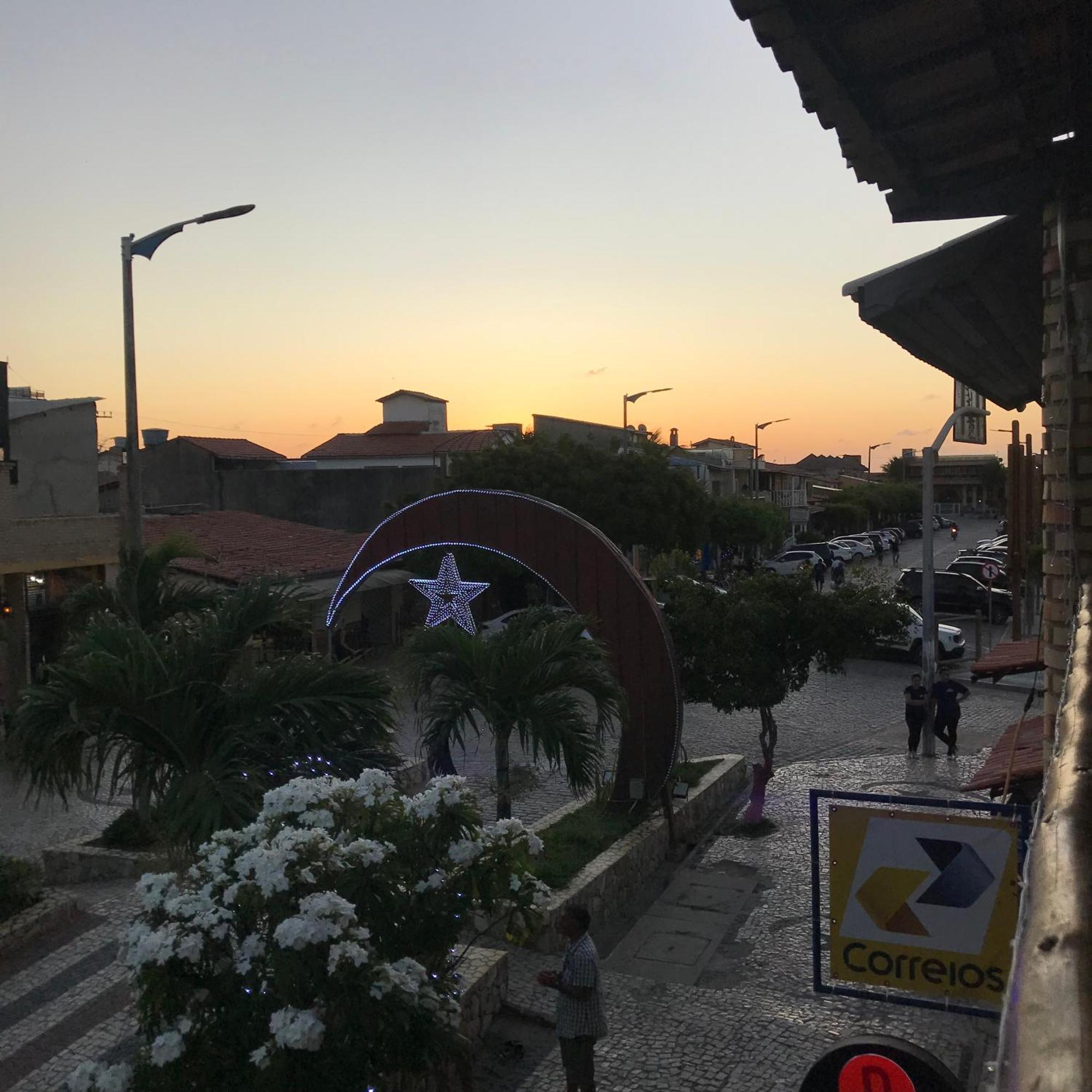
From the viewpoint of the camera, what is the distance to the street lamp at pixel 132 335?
45.4 feet

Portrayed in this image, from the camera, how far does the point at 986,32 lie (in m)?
3.37

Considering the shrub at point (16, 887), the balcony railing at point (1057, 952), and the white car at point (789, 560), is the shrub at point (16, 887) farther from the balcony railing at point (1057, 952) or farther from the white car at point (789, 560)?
the white car at point (789, 560)

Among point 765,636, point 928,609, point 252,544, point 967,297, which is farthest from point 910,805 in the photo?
point 252,544

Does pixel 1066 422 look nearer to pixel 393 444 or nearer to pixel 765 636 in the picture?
pixel 765 636

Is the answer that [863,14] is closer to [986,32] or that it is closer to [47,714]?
[986,32]

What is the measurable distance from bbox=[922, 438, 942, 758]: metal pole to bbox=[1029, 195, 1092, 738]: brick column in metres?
12.5

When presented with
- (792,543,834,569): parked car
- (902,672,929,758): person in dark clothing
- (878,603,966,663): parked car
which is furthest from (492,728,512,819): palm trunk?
(792,543,834,569): parked car

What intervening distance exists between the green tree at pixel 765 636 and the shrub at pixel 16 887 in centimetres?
780

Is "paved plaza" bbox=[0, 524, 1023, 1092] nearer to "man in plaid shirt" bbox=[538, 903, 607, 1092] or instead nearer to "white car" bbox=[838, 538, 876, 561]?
"man in plaid shirt" bbox=[538, 903, 607, 1092]

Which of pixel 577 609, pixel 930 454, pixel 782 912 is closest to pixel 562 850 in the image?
pixel 782 912

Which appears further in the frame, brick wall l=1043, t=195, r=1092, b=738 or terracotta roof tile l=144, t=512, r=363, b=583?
terracotta roof tile l=144, t=512, r=363, b=583

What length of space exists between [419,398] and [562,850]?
54741 millimetres

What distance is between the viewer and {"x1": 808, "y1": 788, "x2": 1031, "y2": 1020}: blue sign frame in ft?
16.2

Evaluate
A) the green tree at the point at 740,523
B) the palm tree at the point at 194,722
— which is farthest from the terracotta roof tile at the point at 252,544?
the green tree at the point at 740,523
